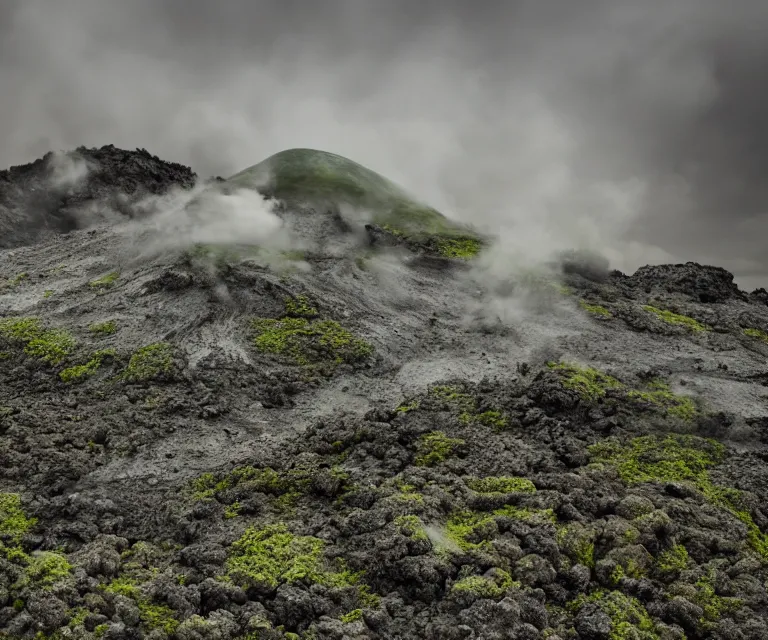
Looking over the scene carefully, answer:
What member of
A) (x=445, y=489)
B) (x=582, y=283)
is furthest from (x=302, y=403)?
(x=582, y=283)

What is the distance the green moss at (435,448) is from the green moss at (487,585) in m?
5.93

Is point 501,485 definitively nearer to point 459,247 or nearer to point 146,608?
point 146,608

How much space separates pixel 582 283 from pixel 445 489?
27298 mm

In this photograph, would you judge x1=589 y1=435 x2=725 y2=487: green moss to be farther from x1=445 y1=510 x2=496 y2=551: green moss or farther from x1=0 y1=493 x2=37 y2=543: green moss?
x1=0 y1=493 x2=37 y2=543: green moss

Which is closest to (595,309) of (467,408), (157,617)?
(467,408)

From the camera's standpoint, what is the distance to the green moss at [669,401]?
23141 millimetres

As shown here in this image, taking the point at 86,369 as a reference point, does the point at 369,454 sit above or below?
below

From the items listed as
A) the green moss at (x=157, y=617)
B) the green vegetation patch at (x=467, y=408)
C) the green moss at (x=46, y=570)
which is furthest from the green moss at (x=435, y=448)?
the green moss at (x=46, y=570)

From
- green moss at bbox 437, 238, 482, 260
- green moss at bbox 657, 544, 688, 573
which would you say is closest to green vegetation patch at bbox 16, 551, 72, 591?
green moss at bbox 657, 544, 688, 573

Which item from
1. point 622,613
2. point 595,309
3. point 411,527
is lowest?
point 622,613

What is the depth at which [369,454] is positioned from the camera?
2072cm

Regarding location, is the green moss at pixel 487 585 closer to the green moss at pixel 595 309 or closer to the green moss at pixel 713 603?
the green moss at pixel 713 603

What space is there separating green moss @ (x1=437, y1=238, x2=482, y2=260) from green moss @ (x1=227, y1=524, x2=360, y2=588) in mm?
31046

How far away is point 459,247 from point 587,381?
2343cm
